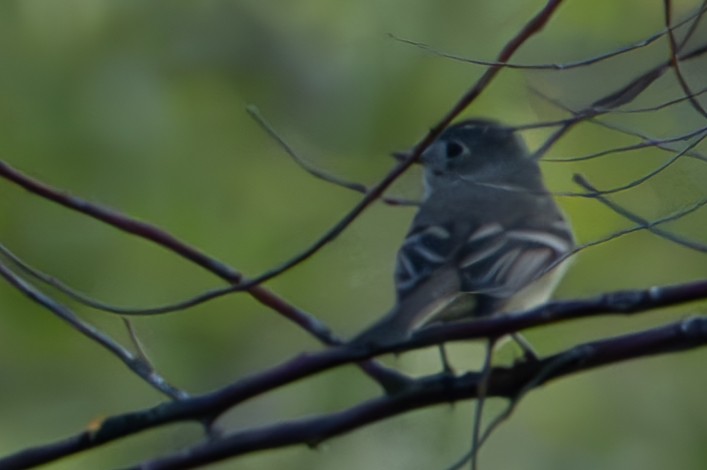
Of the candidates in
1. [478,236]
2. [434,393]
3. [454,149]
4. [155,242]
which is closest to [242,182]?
[454,149]

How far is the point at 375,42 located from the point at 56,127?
2.40 ft

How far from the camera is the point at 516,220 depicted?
1761 mm

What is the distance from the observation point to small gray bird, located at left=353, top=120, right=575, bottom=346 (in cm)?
153

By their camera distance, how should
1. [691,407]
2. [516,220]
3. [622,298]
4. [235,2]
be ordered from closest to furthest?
[622,298] → [516,220] → [691,407] → [235,2]

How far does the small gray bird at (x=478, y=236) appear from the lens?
60.2 inches

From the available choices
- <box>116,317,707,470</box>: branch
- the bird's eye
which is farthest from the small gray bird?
<box>116,317,707,470</box>: branch

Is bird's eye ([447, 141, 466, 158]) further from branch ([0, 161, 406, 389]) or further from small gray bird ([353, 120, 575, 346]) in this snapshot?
branch ([0, 161, 406, 389])

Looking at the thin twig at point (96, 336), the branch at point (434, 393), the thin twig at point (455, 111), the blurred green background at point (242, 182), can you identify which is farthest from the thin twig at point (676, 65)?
the blurred green background at point (242, 182)

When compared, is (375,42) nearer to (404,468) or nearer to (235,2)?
(235,2)

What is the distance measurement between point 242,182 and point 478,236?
159 centimetres

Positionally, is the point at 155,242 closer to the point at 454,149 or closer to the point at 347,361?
the point at 347,361

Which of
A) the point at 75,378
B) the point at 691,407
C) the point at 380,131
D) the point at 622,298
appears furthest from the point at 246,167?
the point at 622,298

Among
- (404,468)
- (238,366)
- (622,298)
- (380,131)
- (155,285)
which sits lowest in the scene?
(622,298)

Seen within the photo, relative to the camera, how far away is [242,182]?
321 cm
